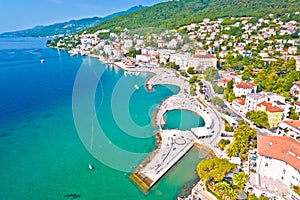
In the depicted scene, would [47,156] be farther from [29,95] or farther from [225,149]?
[29,95]

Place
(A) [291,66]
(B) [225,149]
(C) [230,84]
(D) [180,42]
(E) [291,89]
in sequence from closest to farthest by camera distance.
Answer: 1. (B) [225,149]
2. (E) [291,89]
3. (C) [230,84]
4. (A) [291,66]
5. (D) [180,42]

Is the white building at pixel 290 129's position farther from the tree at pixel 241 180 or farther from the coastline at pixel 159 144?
the tree at pixel 241 180

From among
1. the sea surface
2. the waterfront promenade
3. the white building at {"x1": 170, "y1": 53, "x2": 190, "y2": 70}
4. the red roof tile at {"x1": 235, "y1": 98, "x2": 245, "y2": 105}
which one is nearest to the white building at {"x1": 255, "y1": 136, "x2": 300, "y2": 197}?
the sea surface

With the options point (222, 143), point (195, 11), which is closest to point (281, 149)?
point (222, 143)

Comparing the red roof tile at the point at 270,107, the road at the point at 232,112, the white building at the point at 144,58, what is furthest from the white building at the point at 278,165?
the white building at the point at 144,58

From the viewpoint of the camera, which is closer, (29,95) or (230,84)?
(230,84)

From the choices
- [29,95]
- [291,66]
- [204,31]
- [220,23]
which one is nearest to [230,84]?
[291,66]
